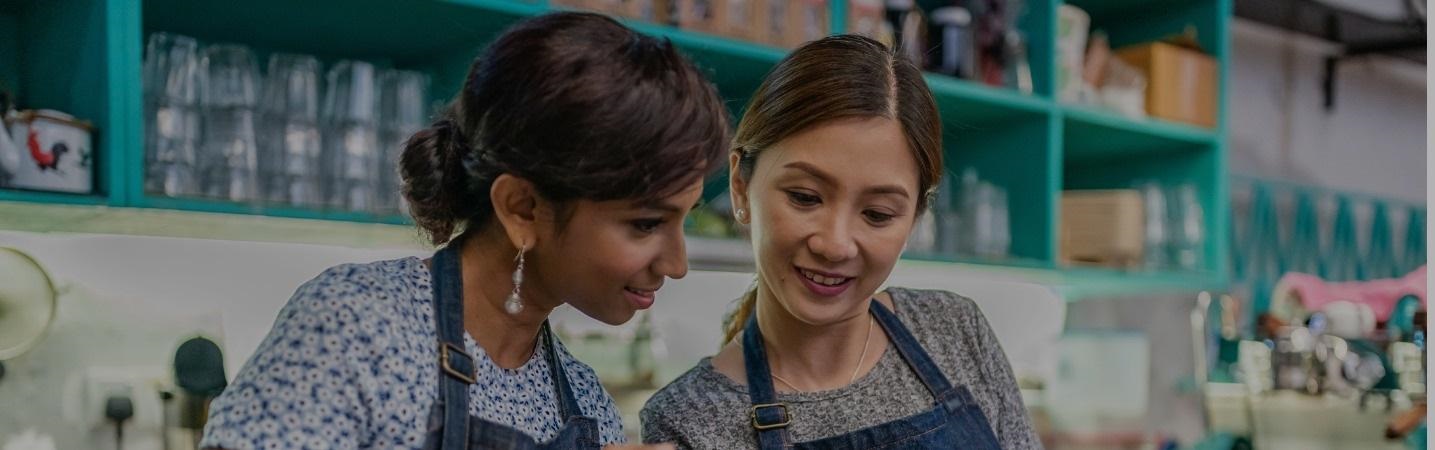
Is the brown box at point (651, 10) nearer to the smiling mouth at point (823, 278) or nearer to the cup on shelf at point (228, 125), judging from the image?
the cup on shelf at point (228, 125)

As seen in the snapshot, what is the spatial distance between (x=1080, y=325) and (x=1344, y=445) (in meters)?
0.79

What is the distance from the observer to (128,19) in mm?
1646

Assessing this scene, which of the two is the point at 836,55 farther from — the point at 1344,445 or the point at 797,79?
the point at 1344,445

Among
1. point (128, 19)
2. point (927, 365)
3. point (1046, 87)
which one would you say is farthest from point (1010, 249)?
point (128, 19)

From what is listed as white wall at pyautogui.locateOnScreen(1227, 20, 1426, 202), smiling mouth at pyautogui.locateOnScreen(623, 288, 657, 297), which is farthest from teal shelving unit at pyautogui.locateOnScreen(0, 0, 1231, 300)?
white wall at pyautogui.locateOnScreen(1227, 20, 1426, 202)

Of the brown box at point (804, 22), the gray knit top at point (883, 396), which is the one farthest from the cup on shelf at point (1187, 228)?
the gray knit top at point (883, 396)

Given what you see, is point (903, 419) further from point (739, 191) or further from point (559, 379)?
point (559, 379)

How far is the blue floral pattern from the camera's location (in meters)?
0.92

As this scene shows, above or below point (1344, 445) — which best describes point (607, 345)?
above

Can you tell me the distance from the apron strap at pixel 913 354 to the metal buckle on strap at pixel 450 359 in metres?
0.66

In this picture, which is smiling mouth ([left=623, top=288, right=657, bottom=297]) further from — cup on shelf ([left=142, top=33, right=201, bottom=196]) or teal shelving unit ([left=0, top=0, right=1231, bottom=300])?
cup on shelf ([left=142, top=33, right=201, bottom=196])

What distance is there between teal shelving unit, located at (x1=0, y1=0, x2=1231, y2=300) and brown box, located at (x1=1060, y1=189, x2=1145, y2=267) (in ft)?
0.17

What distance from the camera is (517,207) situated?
42.8 inches

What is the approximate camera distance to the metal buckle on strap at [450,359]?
104 cm
